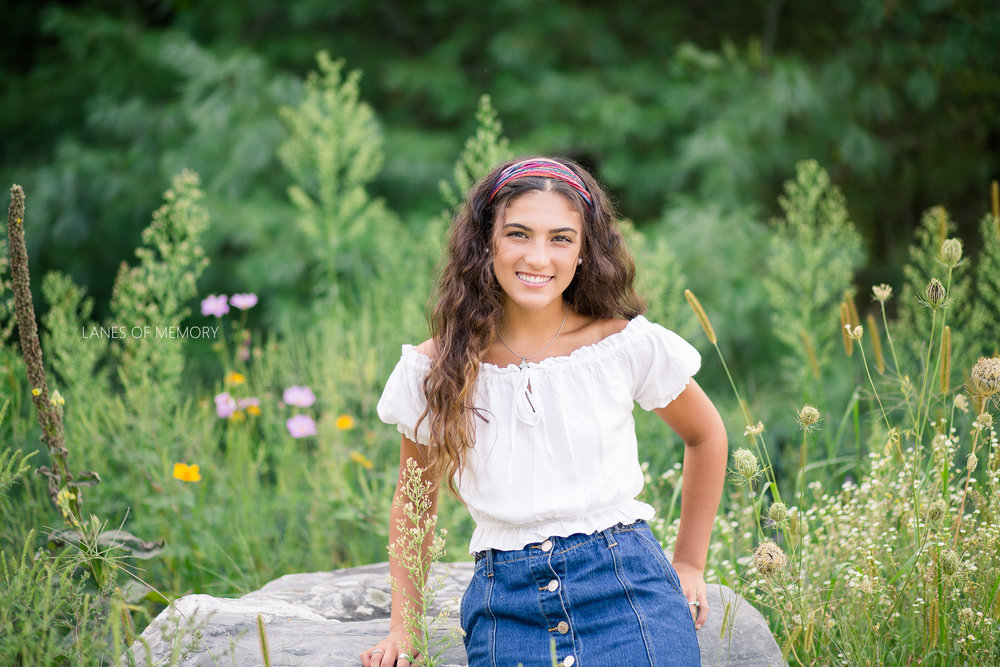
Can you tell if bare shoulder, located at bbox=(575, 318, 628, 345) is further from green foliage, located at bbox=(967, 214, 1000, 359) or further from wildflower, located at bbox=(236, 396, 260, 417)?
wildflower, located at bbox=(236, 396, 260, 417)

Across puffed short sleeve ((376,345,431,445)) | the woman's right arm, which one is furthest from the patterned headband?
the woman's right arm

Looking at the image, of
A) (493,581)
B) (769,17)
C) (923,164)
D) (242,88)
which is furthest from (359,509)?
(923,164)

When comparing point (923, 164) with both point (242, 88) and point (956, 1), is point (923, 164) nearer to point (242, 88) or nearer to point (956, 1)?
point (956, 1)

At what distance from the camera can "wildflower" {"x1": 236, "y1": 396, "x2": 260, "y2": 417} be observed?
2.71m

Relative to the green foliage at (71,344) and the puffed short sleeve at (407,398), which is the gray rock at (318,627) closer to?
the puffed short sleeve at (407,398)

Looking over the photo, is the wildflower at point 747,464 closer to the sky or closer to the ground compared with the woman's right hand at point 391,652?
closer to the sky

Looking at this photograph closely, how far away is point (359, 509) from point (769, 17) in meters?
4.48

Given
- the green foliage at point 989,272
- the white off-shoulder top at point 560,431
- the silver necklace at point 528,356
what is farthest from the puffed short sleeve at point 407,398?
the green foliage at point 989,272

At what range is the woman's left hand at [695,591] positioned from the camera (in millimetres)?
1791

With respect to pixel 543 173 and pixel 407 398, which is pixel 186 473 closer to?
pixel 407 398

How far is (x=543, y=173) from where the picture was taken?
5.86 ft

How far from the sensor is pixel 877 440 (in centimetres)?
231

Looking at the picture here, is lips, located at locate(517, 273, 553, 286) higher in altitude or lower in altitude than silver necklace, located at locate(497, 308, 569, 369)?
higher

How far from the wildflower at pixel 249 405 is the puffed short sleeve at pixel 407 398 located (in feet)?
3.42
